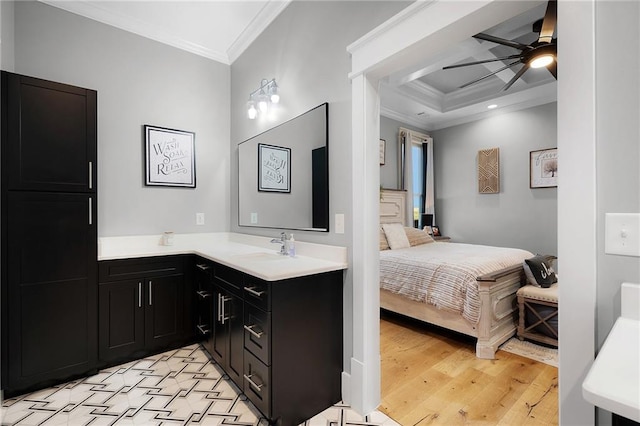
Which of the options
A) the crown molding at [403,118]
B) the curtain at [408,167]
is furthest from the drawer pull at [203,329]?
the crown molding at [403,118]

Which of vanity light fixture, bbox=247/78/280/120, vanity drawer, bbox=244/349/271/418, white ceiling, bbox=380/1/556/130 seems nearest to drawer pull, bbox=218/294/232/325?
vanity drawer, bbox=244/349/271/418

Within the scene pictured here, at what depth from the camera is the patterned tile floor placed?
1.76 metres

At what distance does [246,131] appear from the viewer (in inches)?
123

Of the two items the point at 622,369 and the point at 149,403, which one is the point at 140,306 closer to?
the point at 149,403

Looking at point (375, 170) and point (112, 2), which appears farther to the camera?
point (112, 2)

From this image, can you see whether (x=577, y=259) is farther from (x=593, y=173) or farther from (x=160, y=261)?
(x=160, y=261)

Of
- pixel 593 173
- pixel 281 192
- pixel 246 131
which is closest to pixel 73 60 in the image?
pixel 246 131

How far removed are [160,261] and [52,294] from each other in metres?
0.70

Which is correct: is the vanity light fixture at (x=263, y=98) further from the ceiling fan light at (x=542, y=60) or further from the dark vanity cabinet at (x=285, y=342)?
the ceiling fan light at (x=542, y=60)

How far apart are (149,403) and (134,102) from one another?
8.29ft

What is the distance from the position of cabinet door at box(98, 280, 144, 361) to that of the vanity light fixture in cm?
178

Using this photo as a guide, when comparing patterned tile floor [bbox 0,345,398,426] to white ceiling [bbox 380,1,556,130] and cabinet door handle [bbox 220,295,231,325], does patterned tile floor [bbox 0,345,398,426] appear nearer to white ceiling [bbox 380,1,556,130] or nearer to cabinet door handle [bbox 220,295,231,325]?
cabinet door handle [bbox 220,295,231,325]

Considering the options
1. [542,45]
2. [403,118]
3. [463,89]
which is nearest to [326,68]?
[542,45]

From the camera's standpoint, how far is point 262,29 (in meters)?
2.77
